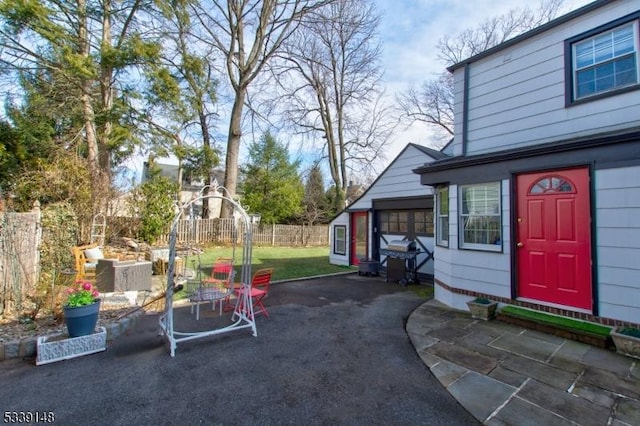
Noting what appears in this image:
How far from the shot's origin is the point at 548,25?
195 inches

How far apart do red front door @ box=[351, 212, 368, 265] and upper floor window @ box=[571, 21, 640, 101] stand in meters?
6.59

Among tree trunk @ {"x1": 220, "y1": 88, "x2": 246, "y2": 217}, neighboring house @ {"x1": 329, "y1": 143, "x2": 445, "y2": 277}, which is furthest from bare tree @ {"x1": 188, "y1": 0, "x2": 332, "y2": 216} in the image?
neighboring house @ {"x1": 329, "y1": 143, "x2": 445, "y2": 277}

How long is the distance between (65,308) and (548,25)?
26.4 feet

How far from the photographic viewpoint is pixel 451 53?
20281 millimetres

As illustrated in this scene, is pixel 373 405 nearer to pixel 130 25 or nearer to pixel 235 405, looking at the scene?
pixel 235 405

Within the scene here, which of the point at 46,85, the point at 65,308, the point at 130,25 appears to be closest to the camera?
the point at 65,308

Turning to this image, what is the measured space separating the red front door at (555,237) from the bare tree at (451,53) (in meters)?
16.4

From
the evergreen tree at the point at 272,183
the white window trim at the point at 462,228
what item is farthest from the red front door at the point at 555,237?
the evergreen tree at the point at 272,183

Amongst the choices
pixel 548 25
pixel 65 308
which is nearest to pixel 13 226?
pixel 65 308

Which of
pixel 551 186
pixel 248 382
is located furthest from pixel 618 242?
pixel 248 382

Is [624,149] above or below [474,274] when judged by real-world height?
above

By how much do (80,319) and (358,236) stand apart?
824 cm

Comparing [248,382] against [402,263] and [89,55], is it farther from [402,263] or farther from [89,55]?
[89,55]

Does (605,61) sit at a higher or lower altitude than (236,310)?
higher
